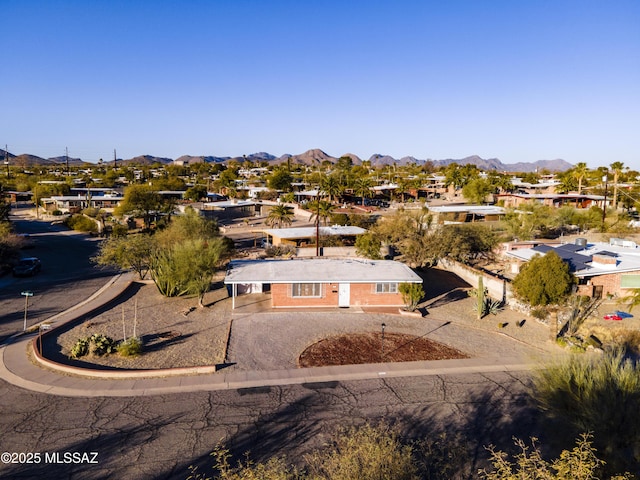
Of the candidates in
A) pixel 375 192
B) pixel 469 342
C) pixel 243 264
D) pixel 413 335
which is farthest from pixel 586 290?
pixel 375 192

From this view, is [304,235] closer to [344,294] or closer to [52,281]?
[344,294]

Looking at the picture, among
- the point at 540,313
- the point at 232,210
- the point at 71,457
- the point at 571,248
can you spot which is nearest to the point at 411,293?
the point at 540,313

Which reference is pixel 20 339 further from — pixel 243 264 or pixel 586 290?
pixel 586 290

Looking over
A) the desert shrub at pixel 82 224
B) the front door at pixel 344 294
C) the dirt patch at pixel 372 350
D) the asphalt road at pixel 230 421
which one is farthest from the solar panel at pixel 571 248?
the desert shrub at pixel 82 224

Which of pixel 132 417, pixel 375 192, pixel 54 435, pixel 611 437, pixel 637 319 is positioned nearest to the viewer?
pixel 611 437

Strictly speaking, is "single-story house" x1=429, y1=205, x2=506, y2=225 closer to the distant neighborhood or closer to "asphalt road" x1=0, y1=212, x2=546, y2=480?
the distant neighborhood

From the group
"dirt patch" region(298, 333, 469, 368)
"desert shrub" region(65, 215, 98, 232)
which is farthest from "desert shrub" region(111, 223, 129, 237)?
"dirt patch" region(298, 333, 469, 368)
